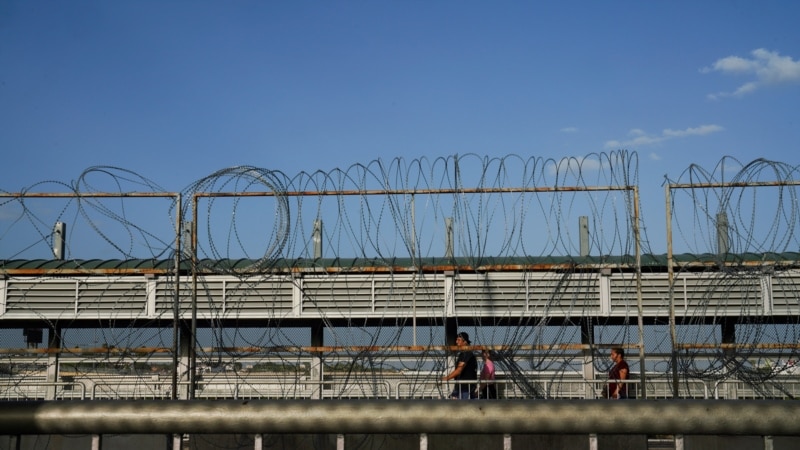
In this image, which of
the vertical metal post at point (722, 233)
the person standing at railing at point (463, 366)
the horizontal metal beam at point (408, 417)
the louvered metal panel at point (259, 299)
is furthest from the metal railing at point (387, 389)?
the horizontal metal beam at point (408, 417)

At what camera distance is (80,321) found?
1228cm

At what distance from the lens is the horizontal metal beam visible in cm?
246

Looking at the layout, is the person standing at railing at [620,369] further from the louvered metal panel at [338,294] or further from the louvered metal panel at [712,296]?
the louvered metal panel at [338,294]

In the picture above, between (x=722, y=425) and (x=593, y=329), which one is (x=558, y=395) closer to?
(x=593, y=329)

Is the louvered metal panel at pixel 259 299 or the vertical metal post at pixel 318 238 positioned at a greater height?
the vertical metal post at pixel 318 238

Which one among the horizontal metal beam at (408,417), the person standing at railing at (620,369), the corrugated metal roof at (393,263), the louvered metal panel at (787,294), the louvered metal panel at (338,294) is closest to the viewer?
the horizontal metal beam at (408,417)

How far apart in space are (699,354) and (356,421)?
8.51 m

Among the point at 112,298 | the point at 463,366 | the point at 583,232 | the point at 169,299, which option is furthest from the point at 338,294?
the point at 583,232

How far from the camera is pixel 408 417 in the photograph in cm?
252

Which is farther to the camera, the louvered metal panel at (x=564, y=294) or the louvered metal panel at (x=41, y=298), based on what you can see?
the louvered metal panel at (x=41, y=298)

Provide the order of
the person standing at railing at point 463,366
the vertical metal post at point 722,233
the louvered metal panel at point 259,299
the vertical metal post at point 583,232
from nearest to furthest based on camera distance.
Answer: the vertical metal post at point 722,233
the person standing at railing at point 463,366
the louvered metal panel at point 259,299
the vertical metal post at point 583,232

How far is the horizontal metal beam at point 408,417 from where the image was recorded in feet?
8.07

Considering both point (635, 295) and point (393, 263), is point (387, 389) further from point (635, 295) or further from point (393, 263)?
point (635, 295)

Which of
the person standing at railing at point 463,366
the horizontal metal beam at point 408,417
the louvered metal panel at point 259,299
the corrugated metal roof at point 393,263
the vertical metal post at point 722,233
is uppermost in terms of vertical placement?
the vertical metal post at point 722,233
